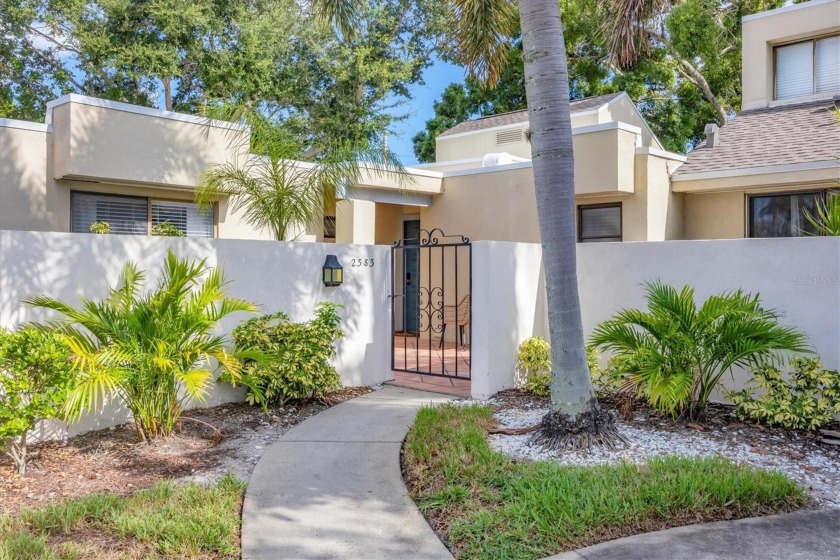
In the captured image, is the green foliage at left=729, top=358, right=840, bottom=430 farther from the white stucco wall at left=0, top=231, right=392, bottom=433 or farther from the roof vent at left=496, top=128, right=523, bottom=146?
the roof vent at left=496, top=128, right=523, bottom=146

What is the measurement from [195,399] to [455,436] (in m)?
3.24

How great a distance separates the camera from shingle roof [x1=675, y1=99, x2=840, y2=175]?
38.5 ft

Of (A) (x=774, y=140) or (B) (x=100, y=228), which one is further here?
(A) (x=774, y=140)

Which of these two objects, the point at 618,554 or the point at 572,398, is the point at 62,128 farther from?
the point at 618,554

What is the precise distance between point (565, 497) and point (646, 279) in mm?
4400

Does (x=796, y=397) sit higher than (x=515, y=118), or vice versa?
(x=515, y=118)

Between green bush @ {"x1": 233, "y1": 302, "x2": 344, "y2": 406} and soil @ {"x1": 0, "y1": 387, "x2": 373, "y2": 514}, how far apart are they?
11.1 inches

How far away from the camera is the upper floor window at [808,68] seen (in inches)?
558

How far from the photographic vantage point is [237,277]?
7949mm

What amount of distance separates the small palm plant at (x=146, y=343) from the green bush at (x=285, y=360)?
0.63m

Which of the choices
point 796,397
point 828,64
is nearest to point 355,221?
point 796,397

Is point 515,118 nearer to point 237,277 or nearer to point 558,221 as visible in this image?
point 237,277

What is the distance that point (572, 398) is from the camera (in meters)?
6.06

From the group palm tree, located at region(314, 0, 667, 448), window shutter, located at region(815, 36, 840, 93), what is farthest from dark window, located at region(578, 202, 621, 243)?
palm tree, located at region(314, 0, 667, 448)
